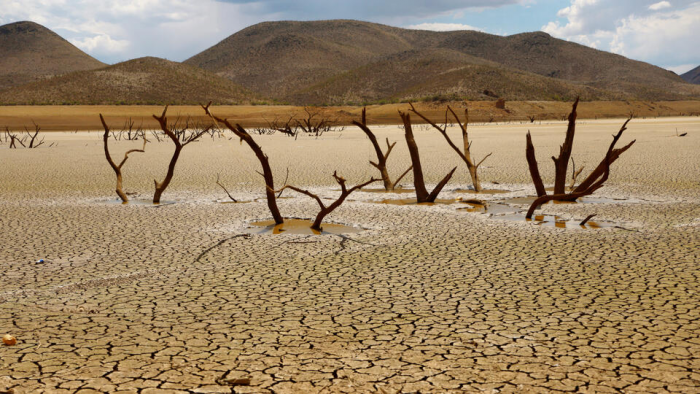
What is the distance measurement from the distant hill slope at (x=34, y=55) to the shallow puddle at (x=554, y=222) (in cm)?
11187

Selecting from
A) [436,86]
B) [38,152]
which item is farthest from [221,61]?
[38,152]

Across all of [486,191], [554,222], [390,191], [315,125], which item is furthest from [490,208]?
[315,125]

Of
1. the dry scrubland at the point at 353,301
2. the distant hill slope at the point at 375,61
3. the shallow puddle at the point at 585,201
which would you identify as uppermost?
the distant hill slope at the point at 375,61

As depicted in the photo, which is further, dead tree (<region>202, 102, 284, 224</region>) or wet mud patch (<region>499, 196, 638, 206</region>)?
wet mud patch (<region>499, 196, 638, 206</region>)

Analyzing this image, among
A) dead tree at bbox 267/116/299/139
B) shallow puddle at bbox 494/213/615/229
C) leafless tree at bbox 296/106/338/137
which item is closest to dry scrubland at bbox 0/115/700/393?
shallow puddle at bbox 494/213/615/229

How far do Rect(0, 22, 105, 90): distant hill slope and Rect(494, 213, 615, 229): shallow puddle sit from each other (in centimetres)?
11187

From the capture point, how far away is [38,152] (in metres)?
18.2

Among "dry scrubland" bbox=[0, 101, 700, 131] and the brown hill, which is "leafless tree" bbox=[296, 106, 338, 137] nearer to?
"dry scrubland" bbox=[0, 101, 700, 131]

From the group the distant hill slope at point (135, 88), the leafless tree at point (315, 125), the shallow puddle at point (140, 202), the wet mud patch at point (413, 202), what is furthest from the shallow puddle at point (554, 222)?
the distant hill slope at point (135, 88)

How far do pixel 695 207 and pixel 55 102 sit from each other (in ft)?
209

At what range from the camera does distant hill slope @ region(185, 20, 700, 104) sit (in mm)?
97500

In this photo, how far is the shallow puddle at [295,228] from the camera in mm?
6273

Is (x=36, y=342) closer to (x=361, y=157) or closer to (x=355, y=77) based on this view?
(x=361, y=157)

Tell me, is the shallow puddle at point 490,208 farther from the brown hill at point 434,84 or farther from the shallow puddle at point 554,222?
the brown hill at point 434,84
